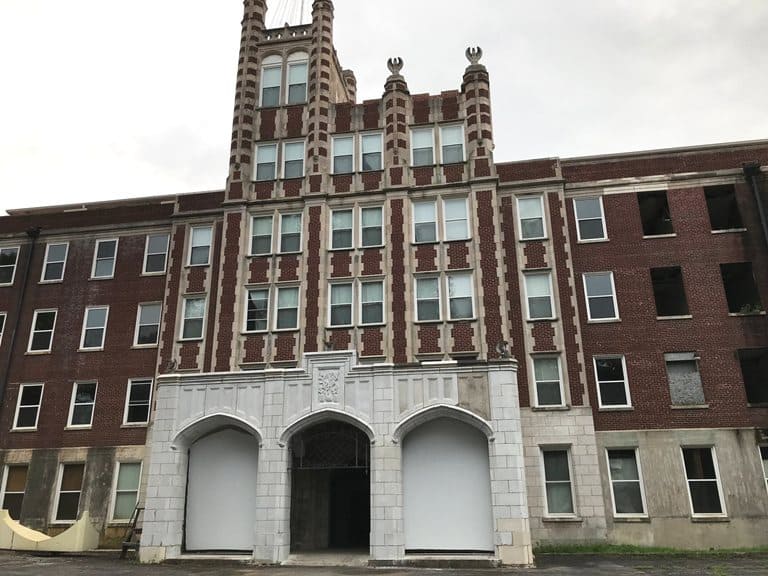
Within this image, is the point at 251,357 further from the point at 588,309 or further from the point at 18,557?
the point at 588,309

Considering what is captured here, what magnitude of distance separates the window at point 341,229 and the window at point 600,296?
11.3m

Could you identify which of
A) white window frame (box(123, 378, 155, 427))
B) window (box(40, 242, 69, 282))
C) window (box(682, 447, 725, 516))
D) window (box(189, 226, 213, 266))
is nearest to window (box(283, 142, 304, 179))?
window (box(189, 226, 213, 266))

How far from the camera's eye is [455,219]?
29.7 metres

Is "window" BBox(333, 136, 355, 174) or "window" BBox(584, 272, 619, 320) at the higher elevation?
"window" BBox(333, 136, 355, 174)

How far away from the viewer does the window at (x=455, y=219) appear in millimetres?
29391

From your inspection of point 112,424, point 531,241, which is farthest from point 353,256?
point 112,424

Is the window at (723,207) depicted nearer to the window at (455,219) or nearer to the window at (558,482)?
the window at (455,219)

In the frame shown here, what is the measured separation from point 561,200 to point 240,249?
51.0 ft

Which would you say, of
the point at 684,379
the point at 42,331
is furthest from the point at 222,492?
the point at 684,379

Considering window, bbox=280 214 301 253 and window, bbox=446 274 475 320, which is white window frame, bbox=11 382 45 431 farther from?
window, bbox=446 274 475 320

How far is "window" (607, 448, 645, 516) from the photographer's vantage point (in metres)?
25.9

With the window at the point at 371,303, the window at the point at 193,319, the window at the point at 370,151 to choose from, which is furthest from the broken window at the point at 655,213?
the window at the point at 193,319

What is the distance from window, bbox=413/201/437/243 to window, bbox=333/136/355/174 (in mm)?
4012

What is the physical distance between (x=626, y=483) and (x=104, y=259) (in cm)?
2823
